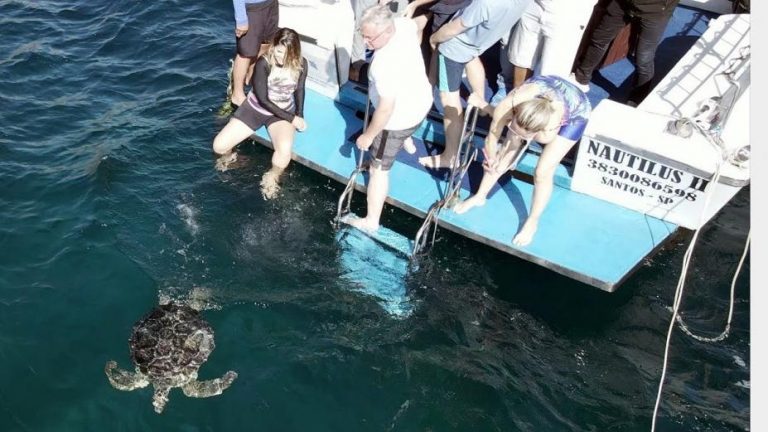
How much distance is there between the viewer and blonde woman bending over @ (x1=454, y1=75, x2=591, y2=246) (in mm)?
5047

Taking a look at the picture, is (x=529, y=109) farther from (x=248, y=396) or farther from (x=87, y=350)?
(x=87, y=350)

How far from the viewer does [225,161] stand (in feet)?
24.6

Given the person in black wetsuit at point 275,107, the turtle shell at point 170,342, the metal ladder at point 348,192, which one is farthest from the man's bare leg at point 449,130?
the turtle shell at point 170,342

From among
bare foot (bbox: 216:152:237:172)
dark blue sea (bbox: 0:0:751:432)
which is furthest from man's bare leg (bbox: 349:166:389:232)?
bare foot (bbox: 216:152:237:172)

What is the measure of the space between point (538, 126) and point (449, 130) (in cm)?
166

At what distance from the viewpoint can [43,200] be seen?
22.7 ft

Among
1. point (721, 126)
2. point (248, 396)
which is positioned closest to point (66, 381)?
point (248, 396)

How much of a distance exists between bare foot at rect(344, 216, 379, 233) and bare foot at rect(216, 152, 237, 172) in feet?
5.54

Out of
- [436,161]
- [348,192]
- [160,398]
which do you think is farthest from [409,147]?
[160,398]

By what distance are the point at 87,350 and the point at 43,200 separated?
7.02ft

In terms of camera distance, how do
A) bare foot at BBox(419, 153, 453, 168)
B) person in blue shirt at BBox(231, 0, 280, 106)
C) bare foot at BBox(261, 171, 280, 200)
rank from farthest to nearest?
1. bare foot at BBox(261, 171, 280, 200)
2. person in blue shirt at BBox(231, 0, 280, 106)
3. bare foot at BBox(419, 153, 453, 168)

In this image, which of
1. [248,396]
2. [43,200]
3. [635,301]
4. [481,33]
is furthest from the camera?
[43,200]

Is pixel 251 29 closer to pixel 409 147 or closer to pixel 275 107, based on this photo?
pixel 275 107

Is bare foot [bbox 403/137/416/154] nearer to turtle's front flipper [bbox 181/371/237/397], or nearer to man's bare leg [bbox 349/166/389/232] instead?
man's bare leg [bbox 349/166/389/232]
